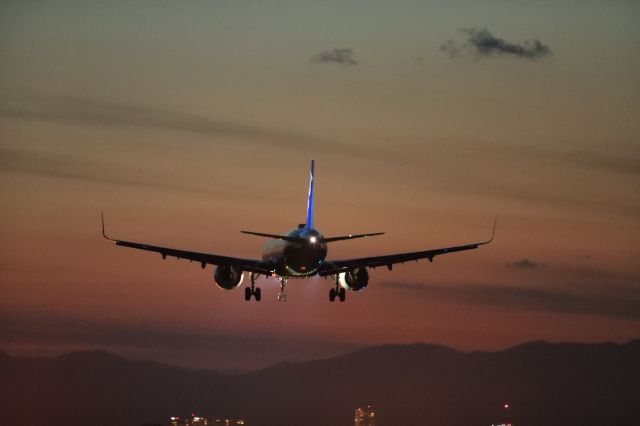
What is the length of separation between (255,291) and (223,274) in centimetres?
497

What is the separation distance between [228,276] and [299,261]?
18.1 metres

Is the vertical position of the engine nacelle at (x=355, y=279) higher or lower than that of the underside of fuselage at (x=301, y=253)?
higher

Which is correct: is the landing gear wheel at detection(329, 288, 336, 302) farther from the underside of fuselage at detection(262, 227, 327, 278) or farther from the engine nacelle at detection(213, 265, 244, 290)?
the underside of fuselage at detection(262, 227, 327, 278)

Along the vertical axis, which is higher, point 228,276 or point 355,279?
point 228,276

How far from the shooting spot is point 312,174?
5571 inches

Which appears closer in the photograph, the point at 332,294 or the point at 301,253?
the point at 301,253

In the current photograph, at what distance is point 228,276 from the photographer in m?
131

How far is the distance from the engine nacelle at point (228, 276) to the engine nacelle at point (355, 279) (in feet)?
37.9

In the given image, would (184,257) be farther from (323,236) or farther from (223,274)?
(323,236)

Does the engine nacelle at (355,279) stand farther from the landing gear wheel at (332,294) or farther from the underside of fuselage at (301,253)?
the underside of fuselage at (301,253)

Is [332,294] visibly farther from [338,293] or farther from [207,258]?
[207,258]

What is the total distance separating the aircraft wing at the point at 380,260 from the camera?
126688 millimetres

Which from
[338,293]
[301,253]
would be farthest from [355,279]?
[301,253]

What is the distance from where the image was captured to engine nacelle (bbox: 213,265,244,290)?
131250 millimetres
